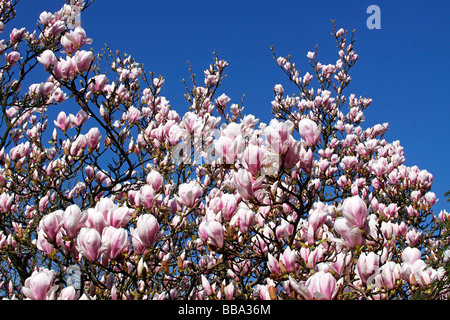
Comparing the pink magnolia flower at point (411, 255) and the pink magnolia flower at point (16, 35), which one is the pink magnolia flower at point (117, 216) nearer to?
the pink magnolia flower at point (411, 255)

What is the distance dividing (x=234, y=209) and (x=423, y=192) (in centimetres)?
392

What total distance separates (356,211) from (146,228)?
1181 mm

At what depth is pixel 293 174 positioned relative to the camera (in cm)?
267

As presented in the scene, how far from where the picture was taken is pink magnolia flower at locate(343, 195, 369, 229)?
1.86 m

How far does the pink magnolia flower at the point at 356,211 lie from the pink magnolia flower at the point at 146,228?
1082mm

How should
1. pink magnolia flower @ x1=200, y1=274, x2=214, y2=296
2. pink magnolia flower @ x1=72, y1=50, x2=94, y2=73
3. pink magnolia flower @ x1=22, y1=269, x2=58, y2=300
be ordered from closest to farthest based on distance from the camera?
1. pink magnolia flower @ x1=22, y1=269, x2=58, y2=300
2. pink magnolia flower @ x1=200, y1=274, x2=214, y2=296
3. pink magnolia flower @ x1=72, y1=50, x2=94, y2=73

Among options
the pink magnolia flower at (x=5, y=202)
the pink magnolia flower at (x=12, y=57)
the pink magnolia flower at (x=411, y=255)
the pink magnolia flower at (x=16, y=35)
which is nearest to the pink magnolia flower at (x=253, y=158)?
the pink magnolia flower at (x=411, y=255)

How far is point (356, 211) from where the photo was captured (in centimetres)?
187

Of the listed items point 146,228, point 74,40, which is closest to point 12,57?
point 74,40

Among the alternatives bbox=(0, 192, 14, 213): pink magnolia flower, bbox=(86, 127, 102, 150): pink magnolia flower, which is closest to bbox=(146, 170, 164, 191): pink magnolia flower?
bbox=(86, 127, 102, 150): pink magnolia flower

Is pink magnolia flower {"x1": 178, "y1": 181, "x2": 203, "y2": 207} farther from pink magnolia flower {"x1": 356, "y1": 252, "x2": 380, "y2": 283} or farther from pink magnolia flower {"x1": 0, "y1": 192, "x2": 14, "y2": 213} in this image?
pink magnolia flower {"x1": 0, "y1": 192, "x2": 14, "y2": 213}

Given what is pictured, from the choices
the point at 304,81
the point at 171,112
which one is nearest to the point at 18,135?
the point at 171,112

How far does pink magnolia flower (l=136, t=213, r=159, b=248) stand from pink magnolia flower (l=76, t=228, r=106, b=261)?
0.24 m

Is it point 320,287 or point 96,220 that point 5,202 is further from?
point 320,287
